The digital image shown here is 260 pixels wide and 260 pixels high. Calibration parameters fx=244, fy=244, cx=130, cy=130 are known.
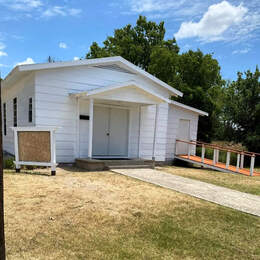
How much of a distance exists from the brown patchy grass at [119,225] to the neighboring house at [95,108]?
381 cm

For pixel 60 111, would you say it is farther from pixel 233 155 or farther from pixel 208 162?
pixel 233 155

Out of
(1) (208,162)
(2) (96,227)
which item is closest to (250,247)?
(2) (96,227)

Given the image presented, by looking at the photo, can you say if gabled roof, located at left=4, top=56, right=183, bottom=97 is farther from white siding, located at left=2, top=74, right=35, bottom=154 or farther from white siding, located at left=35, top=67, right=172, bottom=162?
white siding, located at left=2, top=74, right=35, bottom=154

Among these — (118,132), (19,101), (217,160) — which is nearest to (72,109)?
(118,132)

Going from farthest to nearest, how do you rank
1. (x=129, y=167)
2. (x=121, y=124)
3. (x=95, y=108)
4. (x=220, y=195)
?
1. (x=121, y=124)
2. (x=95, y=108)
3. (x=129, y=167)
4. (x=220, y=195)

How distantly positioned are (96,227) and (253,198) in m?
4.22

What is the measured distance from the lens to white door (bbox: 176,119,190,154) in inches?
527

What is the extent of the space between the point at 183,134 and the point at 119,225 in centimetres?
1044

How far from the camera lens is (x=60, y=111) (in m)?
9.12

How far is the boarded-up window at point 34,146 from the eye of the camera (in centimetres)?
715

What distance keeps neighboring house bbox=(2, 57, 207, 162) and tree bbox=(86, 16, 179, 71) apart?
17939mm

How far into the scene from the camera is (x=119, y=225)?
3.67 m

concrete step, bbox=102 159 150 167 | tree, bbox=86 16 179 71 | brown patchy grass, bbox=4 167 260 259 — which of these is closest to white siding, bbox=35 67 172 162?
concrete step, bbox=102 159 150 167

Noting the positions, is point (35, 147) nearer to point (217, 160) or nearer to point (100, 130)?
point (100, 130)
